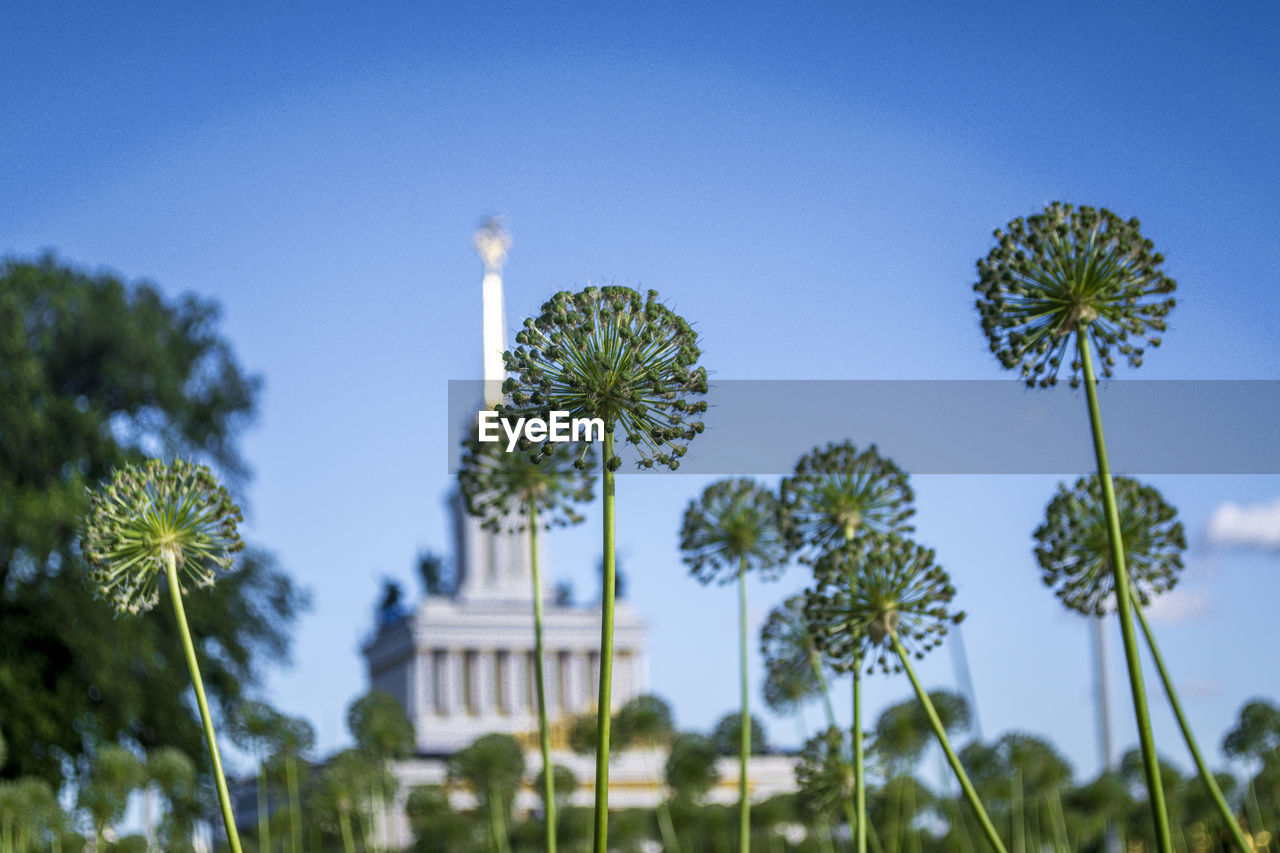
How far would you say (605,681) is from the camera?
12.9m

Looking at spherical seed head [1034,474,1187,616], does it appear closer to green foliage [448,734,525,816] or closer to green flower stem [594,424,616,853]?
green flower stem [594,424,616,853]

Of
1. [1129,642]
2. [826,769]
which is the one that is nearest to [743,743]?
[826,769]

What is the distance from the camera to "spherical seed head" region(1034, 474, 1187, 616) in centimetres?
1839

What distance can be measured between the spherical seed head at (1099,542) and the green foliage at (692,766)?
1951 cm

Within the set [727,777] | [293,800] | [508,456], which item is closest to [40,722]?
[293,800]

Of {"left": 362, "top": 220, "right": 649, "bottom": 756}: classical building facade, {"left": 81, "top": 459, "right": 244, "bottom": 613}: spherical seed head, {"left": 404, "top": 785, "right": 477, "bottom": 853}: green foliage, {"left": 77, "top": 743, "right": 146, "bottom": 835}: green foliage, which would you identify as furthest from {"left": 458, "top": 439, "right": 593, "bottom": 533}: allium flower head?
{"left": 362, "top": 220, "right": 649, "bottom": 756}: classical building facade

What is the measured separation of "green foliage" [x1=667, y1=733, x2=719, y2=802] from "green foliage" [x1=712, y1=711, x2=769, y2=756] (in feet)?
1.11

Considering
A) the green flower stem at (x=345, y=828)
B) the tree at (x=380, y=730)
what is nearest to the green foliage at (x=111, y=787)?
the green flower stem at (x=345, y=828)

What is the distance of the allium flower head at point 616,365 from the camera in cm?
1417

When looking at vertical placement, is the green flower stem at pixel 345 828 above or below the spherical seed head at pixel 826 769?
below

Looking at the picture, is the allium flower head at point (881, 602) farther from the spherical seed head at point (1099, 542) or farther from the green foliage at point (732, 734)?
the green foliage at point (732, 734)

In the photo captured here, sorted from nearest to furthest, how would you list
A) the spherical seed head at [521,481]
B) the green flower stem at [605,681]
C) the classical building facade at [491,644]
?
the green flower stem at [605,681], the spherical seed head at [521,481], the classical building facade at [491,644]

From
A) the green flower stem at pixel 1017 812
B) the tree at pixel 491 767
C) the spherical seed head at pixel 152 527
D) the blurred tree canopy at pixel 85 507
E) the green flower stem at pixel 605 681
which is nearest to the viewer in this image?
the green flower stem at pixel 605 681

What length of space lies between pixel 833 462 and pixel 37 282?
37246mm
